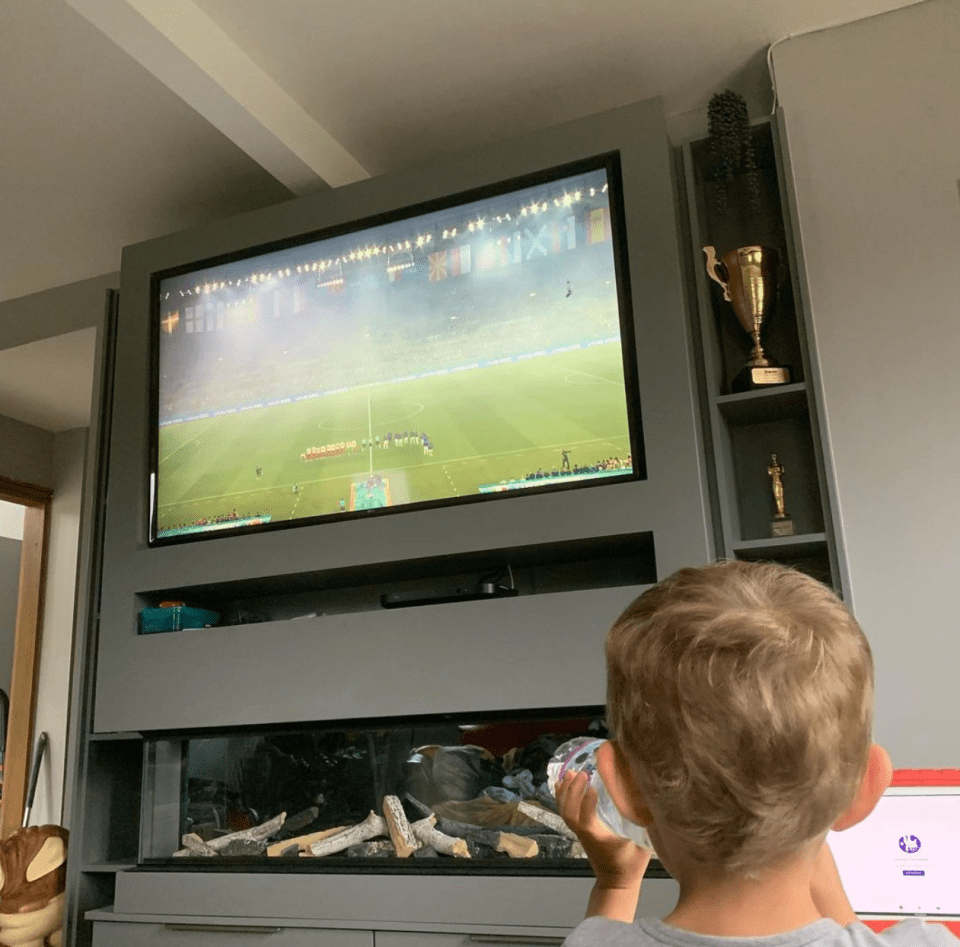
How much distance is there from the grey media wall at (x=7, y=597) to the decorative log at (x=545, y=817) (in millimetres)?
5247

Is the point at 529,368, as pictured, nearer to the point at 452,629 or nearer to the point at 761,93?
the point at 452,629

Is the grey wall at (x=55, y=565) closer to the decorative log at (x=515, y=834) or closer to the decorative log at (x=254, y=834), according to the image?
the decorative log at (x=254, y=834)

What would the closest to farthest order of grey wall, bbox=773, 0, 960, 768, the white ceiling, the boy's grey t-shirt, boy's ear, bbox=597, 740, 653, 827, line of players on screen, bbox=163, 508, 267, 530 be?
the boy's grey t-shirt < boy's ear, bbox=597, 740, 653, 827 < grey wall, bbox=773, 0, 960, 768 < the white ceiling < line of players on screen, bbox=163, 508, 267, 530

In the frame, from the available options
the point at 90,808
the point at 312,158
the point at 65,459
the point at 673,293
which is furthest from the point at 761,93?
the point at 65,459

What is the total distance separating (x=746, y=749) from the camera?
755 mm

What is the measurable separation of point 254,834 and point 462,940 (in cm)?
70

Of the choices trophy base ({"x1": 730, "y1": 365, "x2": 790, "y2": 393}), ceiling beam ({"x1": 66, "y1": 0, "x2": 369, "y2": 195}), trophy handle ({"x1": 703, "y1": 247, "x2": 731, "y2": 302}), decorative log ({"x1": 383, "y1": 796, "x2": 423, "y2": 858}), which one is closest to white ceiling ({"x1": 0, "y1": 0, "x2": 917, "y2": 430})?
ceiling beam ({"x1": 66, "y1": 0, "x2": 369, "y2": 195})

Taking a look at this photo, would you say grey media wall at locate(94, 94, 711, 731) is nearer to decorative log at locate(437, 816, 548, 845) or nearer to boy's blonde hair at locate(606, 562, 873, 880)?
decorative log at locate(437, 816, 548, 845)

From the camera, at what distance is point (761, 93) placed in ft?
9.61

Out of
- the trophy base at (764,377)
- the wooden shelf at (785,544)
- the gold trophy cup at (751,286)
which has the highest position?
the gold trophy cup at (751,286)

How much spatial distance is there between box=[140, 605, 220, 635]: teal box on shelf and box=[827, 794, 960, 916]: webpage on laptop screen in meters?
1.88

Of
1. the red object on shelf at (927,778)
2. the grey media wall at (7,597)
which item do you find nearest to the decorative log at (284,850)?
the red object on shelf at (927,778)

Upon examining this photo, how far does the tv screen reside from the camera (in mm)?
2537

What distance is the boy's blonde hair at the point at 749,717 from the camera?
756mm
